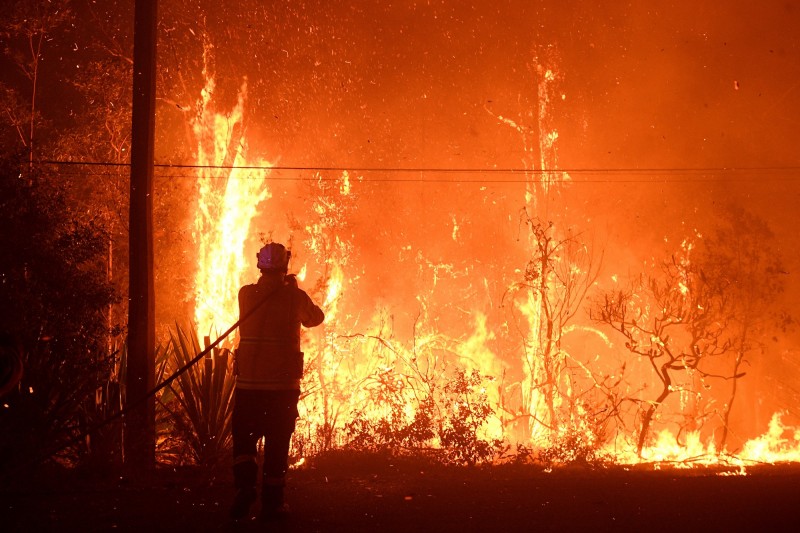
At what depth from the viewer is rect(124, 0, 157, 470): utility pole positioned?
317 inches

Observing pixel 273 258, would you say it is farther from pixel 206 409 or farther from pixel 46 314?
pixel 46 314

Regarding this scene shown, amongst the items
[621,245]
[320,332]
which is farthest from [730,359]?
[320,332]

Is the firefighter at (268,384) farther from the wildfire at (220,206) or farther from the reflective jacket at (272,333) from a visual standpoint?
the wildfire at (220,206)

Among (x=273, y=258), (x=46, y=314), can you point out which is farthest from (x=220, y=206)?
(x=273, y=258)

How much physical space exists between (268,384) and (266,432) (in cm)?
37

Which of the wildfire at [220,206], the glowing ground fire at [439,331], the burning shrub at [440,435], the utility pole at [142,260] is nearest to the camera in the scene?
the utility pole at [142,260]

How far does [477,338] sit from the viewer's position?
31125mm

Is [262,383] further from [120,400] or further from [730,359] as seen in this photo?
[730,359]

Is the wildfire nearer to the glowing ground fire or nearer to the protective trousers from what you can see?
the glowing ground fire

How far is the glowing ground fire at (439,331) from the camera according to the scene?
41.4 feet

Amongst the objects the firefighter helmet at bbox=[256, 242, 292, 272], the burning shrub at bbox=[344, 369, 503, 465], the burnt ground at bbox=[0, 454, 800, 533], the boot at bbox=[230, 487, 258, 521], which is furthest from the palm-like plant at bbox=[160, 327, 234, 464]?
the firefighter helmet at bbox=[256, 242, 292, 272]

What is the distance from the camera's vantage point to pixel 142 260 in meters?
8.59

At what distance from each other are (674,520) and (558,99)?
2788 centimetres

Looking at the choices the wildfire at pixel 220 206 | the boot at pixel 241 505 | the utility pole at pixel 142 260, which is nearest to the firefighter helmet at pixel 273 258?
the boot at pixel 241 505
